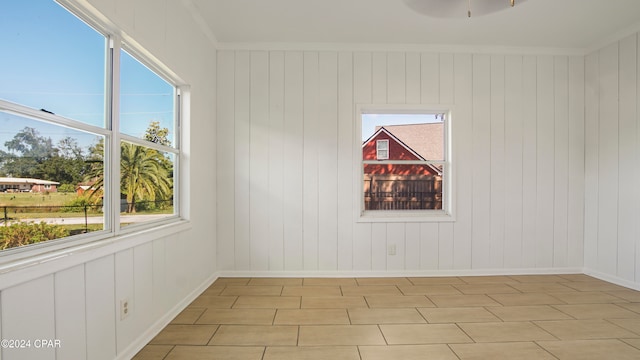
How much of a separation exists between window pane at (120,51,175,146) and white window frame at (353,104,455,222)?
1930 millimetres

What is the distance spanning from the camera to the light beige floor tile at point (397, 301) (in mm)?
2781

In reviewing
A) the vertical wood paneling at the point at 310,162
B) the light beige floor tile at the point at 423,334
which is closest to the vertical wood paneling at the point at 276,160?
the vertical wood paneling at the point at 310,162

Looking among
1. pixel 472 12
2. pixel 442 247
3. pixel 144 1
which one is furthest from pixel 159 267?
pixel 472 12

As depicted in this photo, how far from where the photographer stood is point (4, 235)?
1.26 metres

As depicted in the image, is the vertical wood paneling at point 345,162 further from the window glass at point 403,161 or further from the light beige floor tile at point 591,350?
the light beige floor tile at point 591,350

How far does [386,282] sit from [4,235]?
3064mm

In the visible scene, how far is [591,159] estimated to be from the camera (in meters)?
3.69

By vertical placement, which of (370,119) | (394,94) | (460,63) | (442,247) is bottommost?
(442,247)

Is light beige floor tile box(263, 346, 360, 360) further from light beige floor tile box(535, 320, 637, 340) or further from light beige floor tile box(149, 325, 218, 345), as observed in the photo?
light beige floor tile box(535, 320, 637, 340)

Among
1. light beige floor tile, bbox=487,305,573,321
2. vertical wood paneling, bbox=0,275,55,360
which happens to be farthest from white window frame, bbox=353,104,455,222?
vertical wood paneling, bbox=0,275,55,360

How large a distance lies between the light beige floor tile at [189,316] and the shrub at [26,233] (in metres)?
1.22

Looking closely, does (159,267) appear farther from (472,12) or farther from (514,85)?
(514,85)

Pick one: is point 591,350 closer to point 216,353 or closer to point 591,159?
point 216,353

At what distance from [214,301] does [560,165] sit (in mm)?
4071
